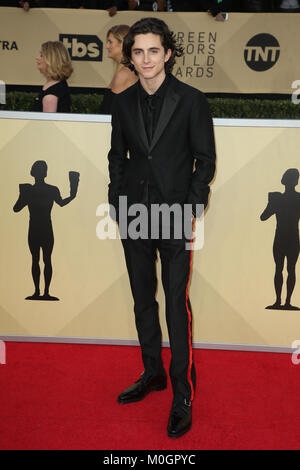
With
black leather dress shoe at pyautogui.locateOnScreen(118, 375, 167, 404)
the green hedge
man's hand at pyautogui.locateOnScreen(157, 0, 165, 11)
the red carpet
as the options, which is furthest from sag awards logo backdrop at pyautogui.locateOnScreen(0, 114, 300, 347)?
man's hand at pyautogui.locateOnScreen(157, 0, 165, 11)

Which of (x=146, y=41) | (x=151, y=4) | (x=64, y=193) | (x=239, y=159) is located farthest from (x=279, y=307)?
(x=151, y=4)

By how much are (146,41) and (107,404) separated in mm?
1823

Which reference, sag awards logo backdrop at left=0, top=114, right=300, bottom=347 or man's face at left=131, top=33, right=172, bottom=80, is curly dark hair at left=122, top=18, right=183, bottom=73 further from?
sag awards logo backdrop at left=0, top=114, right=300, bottom=347

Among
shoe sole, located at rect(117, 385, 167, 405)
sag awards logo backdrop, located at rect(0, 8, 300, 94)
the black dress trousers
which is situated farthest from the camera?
sag awards logo backdrop, located at rect(0, 8, 300, 94)

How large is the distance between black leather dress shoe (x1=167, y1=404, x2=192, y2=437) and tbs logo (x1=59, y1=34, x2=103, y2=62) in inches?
215

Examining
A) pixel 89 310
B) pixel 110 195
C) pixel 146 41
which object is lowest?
pixel 89 310

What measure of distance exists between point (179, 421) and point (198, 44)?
5.43 meters

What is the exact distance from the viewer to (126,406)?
2.79m

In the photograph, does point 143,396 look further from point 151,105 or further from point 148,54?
point 148,54

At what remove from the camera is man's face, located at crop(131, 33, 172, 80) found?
2439 millimetres

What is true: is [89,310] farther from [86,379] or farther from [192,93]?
[192,93]

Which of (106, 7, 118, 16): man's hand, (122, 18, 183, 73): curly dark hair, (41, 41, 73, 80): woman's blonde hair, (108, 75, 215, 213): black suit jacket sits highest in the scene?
(106, 7, 118, 16): man's hand

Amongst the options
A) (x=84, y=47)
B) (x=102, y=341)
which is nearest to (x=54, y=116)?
(x=102, y=341)

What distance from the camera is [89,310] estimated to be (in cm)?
346
